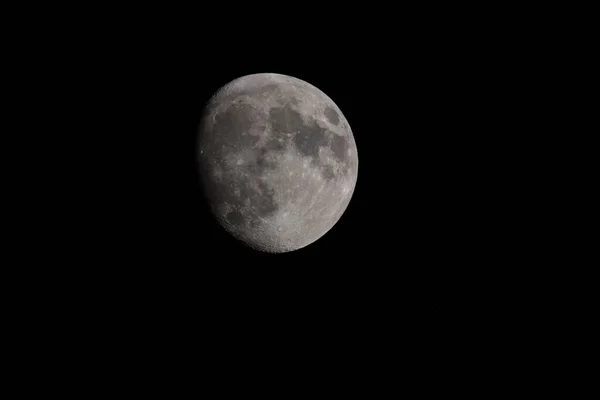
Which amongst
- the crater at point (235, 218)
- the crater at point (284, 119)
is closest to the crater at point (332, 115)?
the crater at point (284, 119)

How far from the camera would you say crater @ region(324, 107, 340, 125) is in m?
3.67

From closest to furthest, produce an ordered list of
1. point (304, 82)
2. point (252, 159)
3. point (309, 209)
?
point (252, 159) < point (309, 209) < point (304, 82)

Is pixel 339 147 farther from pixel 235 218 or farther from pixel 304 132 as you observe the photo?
pixel 235 218

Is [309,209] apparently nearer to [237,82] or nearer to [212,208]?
[212,208]

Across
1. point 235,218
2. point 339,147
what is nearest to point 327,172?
point 339,147

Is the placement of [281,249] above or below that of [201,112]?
below

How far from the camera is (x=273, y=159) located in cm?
331

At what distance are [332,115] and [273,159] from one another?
80 centimetres

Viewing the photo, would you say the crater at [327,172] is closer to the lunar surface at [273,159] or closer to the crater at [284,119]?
the lunar surface at [273,159]

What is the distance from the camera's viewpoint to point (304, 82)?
3.92m

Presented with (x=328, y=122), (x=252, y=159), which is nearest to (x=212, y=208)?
(x=252, y=159)

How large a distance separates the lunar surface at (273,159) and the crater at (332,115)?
0.01 meters

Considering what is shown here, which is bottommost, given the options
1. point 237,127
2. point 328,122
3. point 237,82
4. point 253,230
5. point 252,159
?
point 253,230

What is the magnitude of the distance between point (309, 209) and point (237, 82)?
136 centimetres
